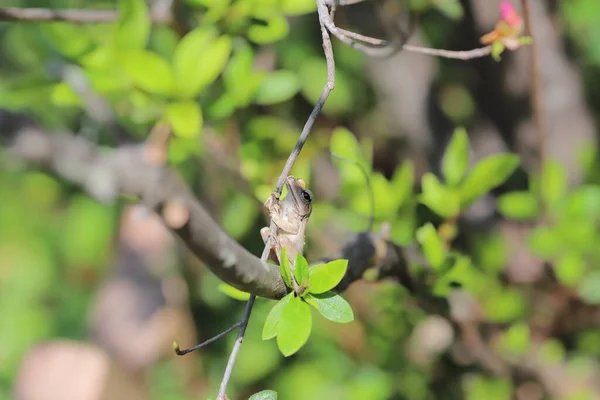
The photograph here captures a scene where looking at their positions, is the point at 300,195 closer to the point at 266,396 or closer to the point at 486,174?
the point at 266,396

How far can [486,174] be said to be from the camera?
844mm

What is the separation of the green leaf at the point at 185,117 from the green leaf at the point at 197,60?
16 mm

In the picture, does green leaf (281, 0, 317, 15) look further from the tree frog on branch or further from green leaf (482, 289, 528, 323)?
green leaf (482, 289, 528, 323)

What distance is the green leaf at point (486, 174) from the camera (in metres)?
0.83

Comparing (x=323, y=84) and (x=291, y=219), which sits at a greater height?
(x=291, y=219)

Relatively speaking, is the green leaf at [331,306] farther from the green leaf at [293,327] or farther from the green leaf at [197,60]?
the green leaf at [197,60]

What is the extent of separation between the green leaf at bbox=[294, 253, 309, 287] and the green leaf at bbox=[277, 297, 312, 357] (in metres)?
0.02

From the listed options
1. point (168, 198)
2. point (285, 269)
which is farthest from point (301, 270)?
point (168, 198)

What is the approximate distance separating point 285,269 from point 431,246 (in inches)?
10.3

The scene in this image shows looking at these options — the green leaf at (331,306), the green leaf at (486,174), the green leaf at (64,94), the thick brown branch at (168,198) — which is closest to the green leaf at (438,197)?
the green leaf at (486,174)

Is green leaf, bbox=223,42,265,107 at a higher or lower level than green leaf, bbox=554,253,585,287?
higher

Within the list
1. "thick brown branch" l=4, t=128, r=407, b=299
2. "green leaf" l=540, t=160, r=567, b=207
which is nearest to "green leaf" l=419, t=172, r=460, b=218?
"thick brown branch" l=4, t=128, r=407, b=299

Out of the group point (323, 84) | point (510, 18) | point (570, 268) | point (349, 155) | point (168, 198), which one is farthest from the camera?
point (323, 84)

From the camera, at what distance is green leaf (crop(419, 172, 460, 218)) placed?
2.77 ft
